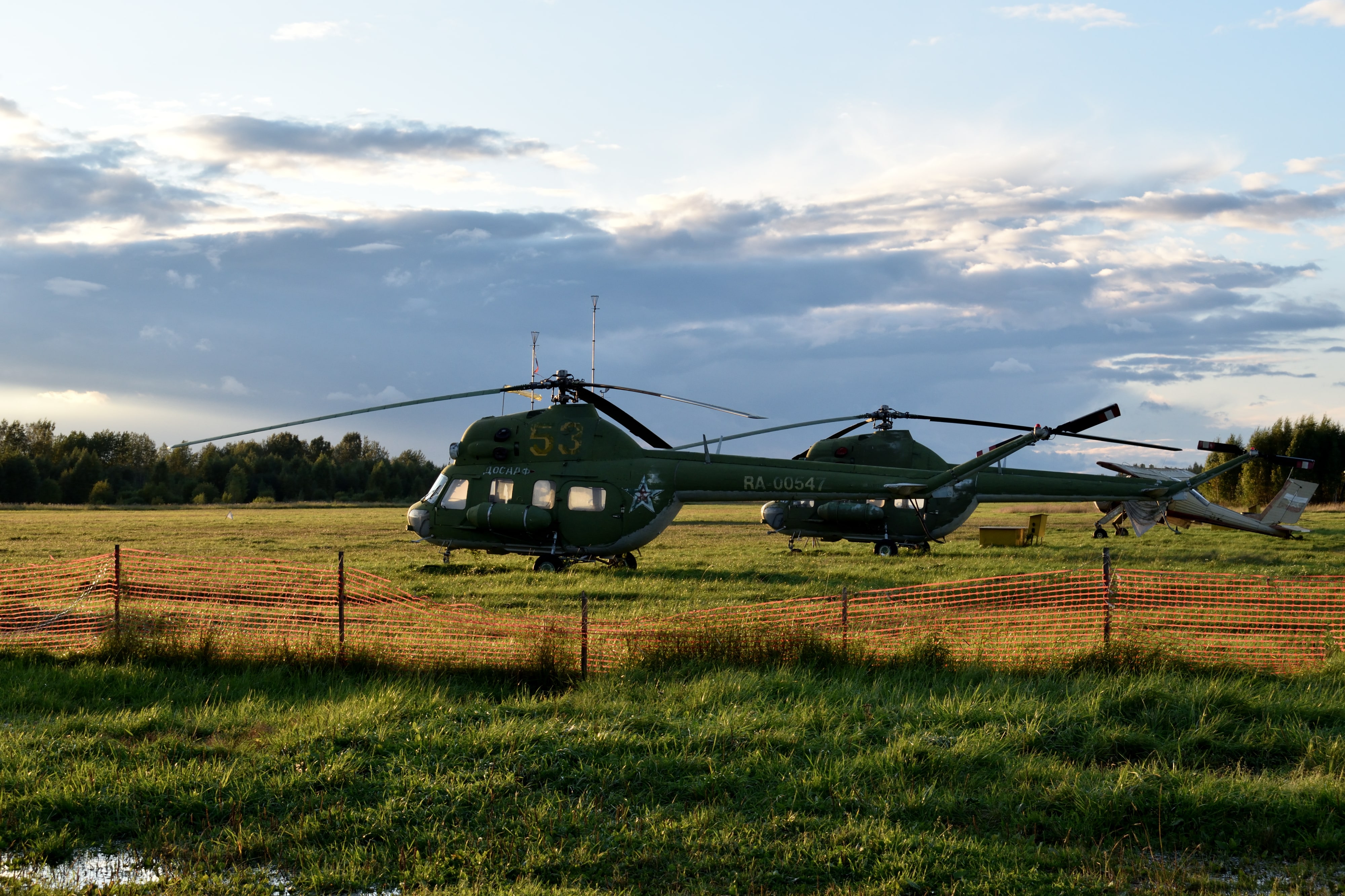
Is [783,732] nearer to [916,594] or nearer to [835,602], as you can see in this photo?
[835,602]

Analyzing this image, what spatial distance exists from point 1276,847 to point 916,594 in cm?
981

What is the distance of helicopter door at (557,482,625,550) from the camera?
1917 centimetres

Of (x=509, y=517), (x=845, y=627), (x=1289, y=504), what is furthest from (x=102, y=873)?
(x=1289, y=504)

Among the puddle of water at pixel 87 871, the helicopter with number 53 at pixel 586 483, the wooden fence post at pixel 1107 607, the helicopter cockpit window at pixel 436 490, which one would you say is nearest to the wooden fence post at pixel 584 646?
the puddle of water at pixel 87 871

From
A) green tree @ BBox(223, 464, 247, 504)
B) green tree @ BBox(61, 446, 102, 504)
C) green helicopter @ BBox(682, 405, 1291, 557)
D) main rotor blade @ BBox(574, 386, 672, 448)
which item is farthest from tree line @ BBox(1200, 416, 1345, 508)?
green tree @ BBox(61, 446, 102, 504)

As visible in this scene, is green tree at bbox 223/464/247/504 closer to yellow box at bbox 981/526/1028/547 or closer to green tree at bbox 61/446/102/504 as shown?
green tree at bbox 61/446/102/504

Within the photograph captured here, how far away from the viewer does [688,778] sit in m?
6.72

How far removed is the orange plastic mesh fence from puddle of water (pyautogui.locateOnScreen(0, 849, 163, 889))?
4.24m

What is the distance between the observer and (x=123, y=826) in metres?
6.20

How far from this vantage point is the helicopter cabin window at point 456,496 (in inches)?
785

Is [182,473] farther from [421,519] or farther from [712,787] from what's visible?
[712,787]

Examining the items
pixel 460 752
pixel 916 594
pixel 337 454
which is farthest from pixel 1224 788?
pixel 337 454

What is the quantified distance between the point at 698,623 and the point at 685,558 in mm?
12976

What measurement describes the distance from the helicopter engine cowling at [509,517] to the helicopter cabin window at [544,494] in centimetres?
11
